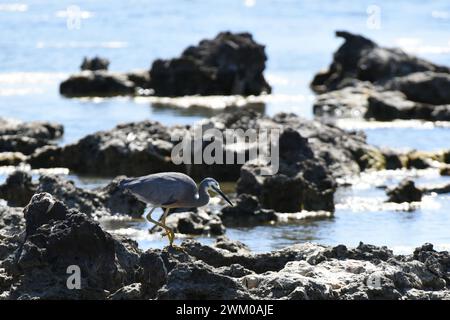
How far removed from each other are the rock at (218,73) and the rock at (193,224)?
24788mm

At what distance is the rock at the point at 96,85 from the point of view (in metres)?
47.3

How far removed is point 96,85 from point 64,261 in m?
33.8

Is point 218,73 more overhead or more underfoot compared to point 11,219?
more underfoot

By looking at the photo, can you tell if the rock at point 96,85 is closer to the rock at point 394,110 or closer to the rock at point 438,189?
the rock at point 394,110

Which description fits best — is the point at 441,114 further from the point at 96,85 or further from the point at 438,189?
the point at 96,85

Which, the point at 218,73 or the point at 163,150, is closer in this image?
the point at 163,150

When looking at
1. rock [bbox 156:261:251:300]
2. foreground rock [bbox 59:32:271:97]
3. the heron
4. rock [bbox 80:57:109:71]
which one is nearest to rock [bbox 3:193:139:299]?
rock [bbox 156:261:251:300]

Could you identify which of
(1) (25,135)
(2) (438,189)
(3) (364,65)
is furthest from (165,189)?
(3) (364,65)

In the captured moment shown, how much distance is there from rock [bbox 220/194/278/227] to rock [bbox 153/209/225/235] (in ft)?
2.81

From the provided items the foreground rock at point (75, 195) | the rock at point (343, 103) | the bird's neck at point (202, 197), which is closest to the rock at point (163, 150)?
the foreground rock at point (75, 195)

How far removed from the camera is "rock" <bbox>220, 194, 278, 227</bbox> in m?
24.0

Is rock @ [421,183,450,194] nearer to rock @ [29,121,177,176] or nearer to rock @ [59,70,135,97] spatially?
rock @ [29,121,177,176]

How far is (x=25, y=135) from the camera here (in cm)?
3347

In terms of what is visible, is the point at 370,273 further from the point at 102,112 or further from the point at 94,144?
the point at 102,112
